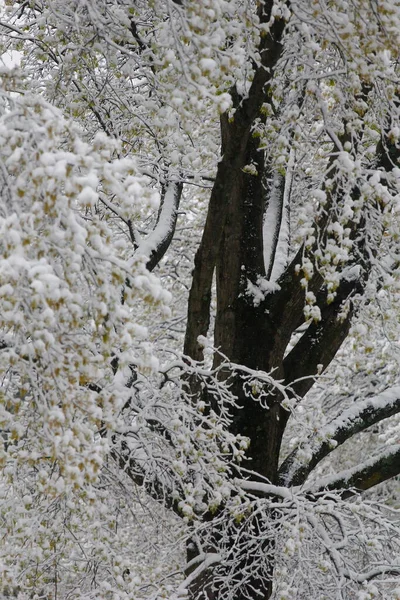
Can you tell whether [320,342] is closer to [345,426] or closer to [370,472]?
[345,426]

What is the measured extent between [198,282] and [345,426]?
2120 mm

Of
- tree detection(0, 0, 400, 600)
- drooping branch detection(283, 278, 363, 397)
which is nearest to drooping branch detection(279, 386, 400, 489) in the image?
tree detection(0, 0, 400, 600)

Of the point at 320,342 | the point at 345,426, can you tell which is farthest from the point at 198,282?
the point at 345,426

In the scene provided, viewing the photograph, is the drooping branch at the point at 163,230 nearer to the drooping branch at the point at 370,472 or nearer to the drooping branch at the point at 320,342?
the drooping branch at the point at 320,342

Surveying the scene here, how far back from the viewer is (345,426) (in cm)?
673

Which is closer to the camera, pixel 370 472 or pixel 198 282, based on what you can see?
pixel 198 282

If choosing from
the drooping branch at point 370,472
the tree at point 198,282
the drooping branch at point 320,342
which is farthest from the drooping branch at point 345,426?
the drooping branch at point 320,342

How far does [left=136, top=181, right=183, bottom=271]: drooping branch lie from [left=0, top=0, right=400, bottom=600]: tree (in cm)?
2

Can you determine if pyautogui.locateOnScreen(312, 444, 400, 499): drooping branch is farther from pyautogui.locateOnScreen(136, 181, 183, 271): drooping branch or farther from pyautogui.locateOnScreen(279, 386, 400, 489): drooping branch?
pyautogui.locateOnScreen(136, 181, 183, 271): drooping branch

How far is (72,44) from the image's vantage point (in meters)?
4.89

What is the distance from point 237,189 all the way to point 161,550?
3301mm

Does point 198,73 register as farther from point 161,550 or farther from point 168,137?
point 161,550

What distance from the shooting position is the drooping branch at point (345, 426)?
6.73 meters

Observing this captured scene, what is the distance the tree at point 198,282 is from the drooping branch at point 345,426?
25 millimetres
